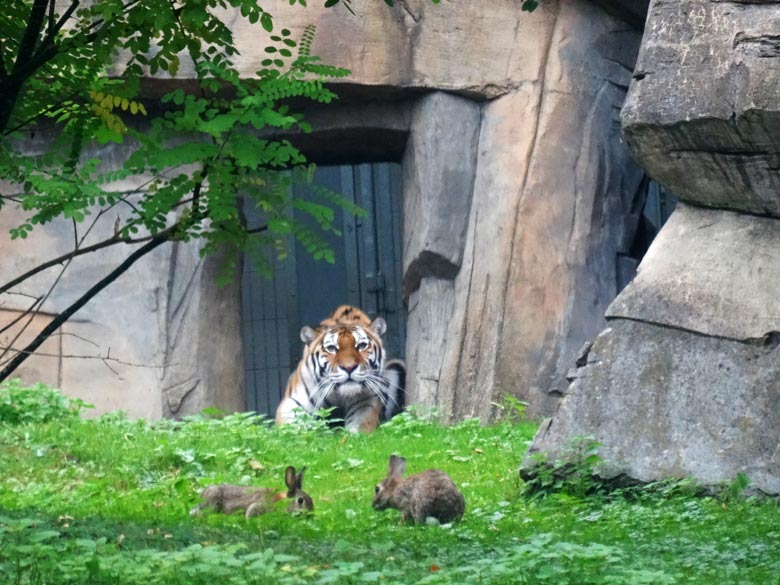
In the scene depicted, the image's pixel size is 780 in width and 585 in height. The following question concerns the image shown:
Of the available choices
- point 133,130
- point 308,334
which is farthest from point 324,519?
point 308,334

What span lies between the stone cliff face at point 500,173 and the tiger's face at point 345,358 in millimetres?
1447

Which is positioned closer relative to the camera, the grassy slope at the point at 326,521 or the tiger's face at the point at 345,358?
the grassy slope at the point at 326,521

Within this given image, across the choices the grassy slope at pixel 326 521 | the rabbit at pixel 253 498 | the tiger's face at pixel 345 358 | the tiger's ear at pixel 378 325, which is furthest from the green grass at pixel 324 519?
the tiger's ear at pixel 378 325

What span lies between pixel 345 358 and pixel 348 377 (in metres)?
0.21

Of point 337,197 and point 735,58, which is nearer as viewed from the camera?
point 337,197

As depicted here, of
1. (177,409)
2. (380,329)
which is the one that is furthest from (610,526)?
(380,329)

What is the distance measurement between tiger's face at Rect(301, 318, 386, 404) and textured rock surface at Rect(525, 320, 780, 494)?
5698 mm

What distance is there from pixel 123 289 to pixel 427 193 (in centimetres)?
297

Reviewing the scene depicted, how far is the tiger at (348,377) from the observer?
48.8 feet

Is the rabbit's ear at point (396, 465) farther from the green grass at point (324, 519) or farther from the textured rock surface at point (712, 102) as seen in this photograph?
the textured rock surface at point (712, 102)

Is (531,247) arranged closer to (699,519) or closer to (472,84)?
(472,84)

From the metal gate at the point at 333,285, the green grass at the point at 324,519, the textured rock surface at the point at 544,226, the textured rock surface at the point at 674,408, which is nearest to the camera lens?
the green grass at the point at 324,519

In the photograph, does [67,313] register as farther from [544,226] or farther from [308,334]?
[308,334]

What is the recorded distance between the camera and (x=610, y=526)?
7758 millimetres
